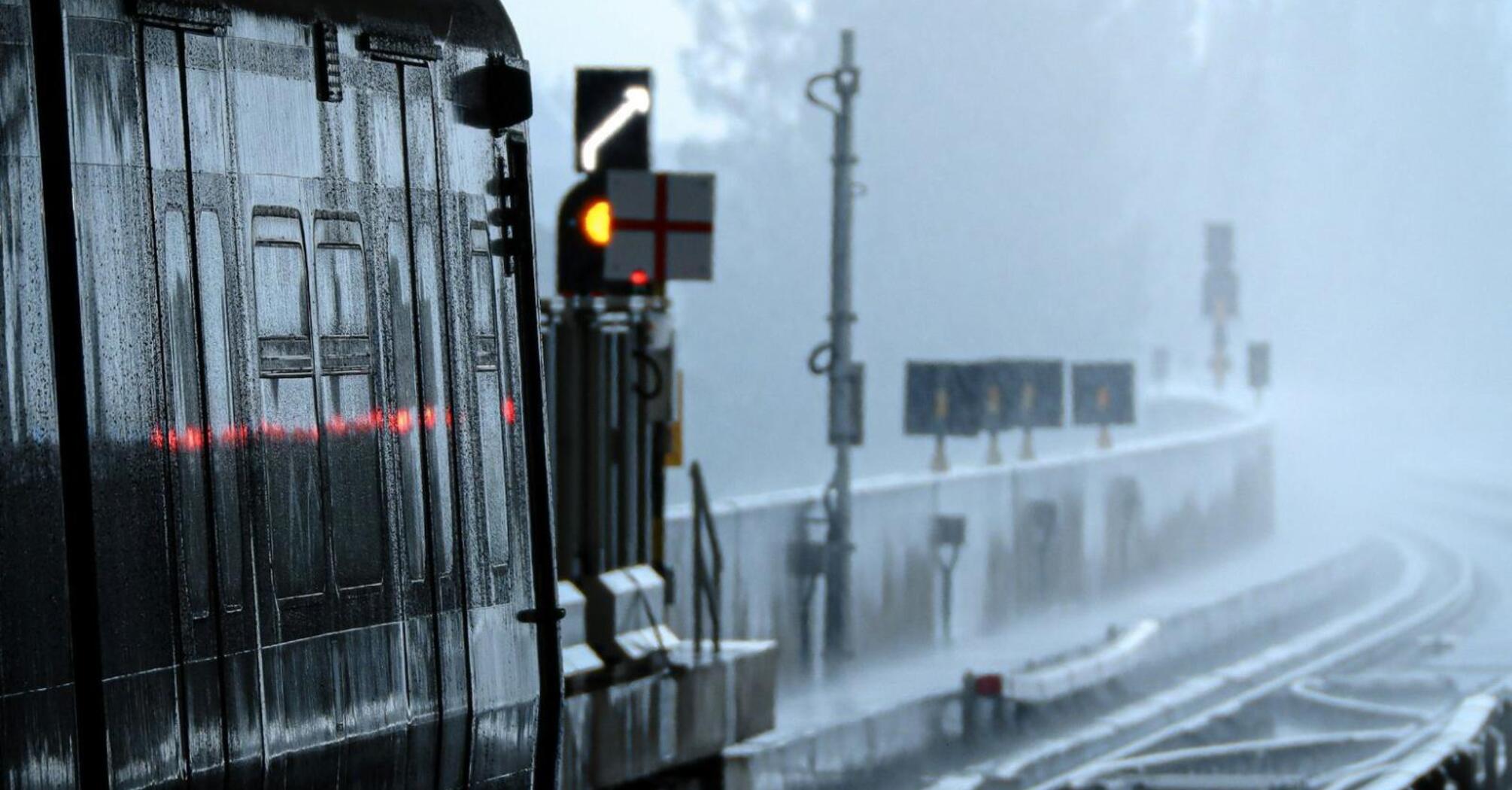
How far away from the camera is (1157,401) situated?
7825 centimetres

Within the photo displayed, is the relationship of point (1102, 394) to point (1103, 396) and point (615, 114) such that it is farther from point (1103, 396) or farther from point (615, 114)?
point (615, 114)

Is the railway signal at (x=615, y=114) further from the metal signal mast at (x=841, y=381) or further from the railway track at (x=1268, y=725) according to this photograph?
the metal signal mast at (x=841, y=381)

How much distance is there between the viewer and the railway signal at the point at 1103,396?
93.4 ft

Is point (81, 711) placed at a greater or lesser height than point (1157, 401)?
greater

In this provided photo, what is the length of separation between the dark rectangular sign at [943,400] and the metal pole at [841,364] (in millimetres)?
3595

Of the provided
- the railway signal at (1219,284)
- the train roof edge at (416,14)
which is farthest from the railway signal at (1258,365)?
the train roof edge at (416,14)

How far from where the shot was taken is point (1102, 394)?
28.6 m

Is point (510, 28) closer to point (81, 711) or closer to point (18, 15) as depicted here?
point (18, 15)

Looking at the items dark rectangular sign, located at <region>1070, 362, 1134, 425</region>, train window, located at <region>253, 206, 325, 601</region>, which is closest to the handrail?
train window, located at <region>253, 206, 325, 601</region>

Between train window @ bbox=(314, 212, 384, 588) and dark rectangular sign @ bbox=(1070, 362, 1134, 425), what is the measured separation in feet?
77.5

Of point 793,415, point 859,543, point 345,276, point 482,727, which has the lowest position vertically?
point 793,415

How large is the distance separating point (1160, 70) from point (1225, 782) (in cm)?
11879

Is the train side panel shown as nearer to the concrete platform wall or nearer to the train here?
the train

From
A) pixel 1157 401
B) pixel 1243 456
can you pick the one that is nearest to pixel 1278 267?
pixel 1157 401
